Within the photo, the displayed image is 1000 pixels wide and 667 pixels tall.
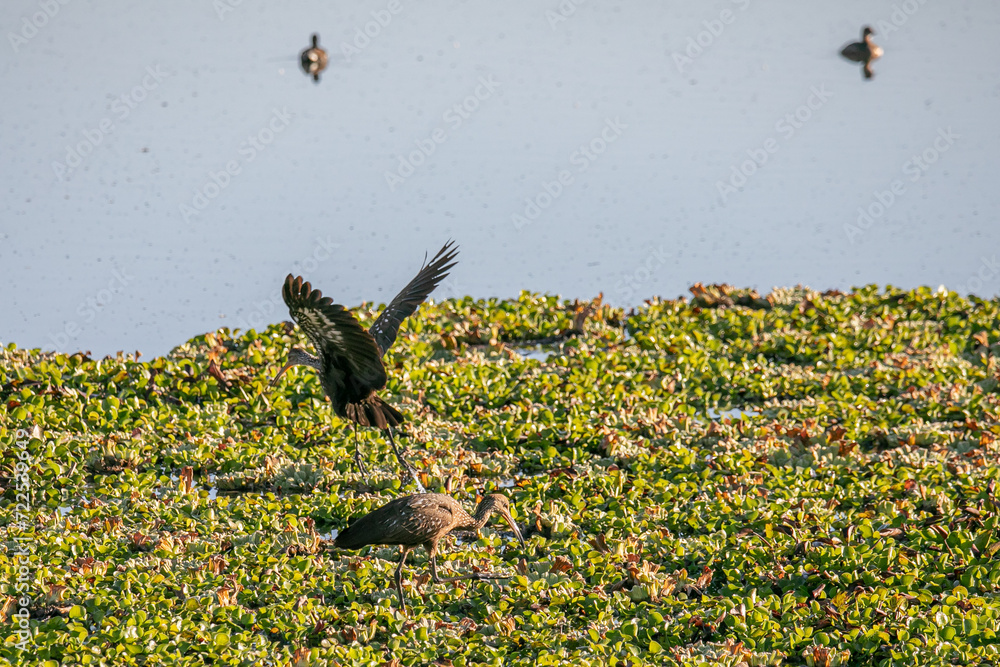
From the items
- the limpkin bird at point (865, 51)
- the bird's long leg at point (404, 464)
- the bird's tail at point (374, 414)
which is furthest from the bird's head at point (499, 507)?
the limpkin bird at point (865, 51)

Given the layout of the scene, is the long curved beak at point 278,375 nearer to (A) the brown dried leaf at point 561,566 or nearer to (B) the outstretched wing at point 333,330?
(B) the outstretched wing at point 333,330

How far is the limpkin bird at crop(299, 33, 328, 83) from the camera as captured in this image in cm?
1375

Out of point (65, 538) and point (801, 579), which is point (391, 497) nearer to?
point (65, 538)

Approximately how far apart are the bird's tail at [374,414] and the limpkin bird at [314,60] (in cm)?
859

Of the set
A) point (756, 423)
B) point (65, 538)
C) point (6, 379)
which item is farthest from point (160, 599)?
point (756, 423)

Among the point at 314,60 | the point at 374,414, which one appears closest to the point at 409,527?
the point at 374,414

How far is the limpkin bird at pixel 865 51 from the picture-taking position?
14.8m

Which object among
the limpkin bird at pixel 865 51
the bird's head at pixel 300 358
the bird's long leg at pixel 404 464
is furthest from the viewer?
the limpkin bird at pixel 865 51

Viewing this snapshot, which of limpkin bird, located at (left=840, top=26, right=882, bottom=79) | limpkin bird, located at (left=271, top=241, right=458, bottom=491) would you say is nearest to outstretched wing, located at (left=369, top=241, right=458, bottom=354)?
limpkin bird, located at (left=271, top=241, right=458, bottom=491)

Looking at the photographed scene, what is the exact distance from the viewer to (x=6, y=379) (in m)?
7.04

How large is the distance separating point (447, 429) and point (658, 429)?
134cm

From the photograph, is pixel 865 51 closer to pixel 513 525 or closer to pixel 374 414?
pixel 374 414

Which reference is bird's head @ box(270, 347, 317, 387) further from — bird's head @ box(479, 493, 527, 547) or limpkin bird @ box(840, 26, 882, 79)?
limpkin bird @ box(840, 26, 882, 79)

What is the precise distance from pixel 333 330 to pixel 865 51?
37.8 feet
